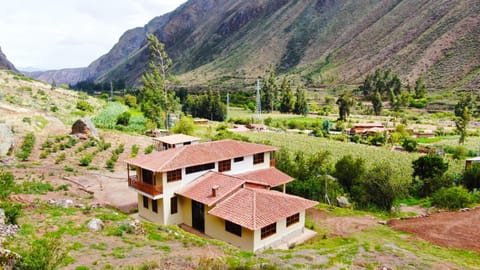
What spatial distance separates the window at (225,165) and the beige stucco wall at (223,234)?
3801 mm

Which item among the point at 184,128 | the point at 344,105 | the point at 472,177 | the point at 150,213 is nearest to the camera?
the point at 150,213

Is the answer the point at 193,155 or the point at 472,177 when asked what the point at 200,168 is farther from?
the point at 472,177

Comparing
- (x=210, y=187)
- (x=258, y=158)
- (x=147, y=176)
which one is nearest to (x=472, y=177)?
(x=258, y=158)

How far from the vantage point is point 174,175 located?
20250 millimetres

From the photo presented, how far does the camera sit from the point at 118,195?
2428 cm

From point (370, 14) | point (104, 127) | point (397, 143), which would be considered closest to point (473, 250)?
point (397, 143)

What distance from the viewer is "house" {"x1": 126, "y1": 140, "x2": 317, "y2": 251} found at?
57.3ft

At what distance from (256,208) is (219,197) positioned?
2093mm

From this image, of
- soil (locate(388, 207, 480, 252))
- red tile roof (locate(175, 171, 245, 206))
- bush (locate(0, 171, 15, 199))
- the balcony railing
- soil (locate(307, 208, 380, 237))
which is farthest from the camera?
soil (locate(307, 208, 380, 237))

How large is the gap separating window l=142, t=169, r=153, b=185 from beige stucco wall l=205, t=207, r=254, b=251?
378 centimetres

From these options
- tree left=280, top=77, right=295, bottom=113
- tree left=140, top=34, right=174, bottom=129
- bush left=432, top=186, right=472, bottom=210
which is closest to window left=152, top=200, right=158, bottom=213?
bush left=432, top=186, right=472, bottom=210

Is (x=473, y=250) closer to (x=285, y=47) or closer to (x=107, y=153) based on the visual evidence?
(x=107, y=153)

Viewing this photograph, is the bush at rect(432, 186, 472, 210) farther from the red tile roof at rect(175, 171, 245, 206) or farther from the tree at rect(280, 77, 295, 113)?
the tree at rect(280, 77, 295, 113)

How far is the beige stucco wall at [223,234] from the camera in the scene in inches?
669
